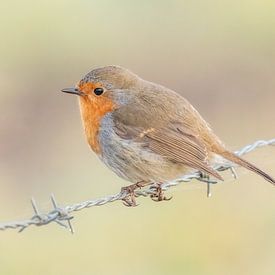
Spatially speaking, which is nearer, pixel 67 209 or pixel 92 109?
pixel 67 209

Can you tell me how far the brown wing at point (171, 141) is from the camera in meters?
6.22

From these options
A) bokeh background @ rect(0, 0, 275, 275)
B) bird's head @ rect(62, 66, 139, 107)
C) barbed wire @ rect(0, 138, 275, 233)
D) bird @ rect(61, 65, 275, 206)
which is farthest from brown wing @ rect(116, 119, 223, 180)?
bokeh background @ rect(0, 0, 275, 275)

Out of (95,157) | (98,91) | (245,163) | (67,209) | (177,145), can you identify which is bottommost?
(67,209)

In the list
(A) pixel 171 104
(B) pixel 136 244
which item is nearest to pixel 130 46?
(B) pixel 136 244

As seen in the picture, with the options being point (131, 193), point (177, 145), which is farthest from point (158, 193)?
point (177, 145)

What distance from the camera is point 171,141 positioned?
6.27m

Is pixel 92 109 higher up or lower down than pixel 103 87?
lower down

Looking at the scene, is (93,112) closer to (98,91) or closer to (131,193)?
(98,91)

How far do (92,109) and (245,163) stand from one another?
1.05 m

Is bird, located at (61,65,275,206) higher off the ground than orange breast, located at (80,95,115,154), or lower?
lower

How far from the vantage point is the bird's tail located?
6086 millimetres

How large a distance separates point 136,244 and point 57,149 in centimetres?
243

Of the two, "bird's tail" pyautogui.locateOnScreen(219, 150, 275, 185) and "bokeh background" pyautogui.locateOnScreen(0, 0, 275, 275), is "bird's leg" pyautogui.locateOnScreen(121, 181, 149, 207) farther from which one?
"bokeh background" pyautogui.locateOnScreen(0, 0, 275, 275)

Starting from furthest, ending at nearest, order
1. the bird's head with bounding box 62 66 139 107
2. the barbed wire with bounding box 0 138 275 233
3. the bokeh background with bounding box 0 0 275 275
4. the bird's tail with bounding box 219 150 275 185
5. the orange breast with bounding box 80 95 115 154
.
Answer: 1. the bokeh background with bounding box 0 0 275 275
2. the bird's head with bounding box 62 66 139 107
3. the orange breast with bounding box 80 95 115 154
4. the bird's tail with bounding box 219 150 275 185
5. the barbed wire with bounding box 0 138 275 233
